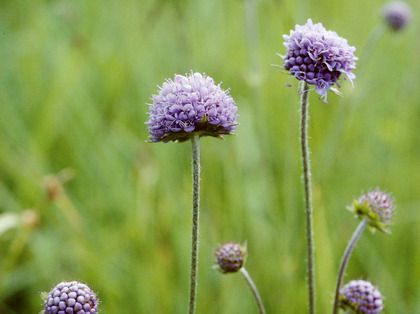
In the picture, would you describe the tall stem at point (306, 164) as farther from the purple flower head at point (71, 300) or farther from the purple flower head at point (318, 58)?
the purple flower head at point (71, 300)

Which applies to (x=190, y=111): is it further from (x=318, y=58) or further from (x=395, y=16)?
(x=395, y=16)

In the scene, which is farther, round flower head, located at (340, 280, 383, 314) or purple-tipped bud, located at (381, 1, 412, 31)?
purple-tipped bud, located at (381, 1, 412, 31)

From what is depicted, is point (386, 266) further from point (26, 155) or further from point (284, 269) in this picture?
point (26, 155)

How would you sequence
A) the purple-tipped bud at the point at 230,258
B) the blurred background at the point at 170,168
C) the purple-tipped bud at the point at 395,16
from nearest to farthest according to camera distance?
1. the purple-tipped bud at the point at 230,258
2. the blurred background at the point at 170,168
3. the purple-tipped bud at the point at 395,16

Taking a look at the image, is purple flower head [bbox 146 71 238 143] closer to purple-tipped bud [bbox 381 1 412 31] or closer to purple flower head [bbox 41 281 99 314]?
purple flower head [bbox 41 281 99 314]

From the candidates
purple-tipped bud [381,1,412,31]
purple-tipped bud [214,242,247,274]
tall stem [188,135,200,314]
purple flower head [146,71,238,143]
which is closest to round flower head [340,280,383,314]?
purple-tipped bud [214,242,247,274]

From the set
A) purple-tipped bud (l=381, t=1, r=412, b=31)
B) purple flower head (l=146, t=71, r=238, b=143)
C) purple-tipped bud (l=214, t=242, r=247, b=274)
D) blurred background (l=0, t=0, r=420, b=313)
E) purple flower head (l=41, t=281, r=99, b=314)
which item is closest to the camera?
purple flower head (l=41, t=281, r=99, b=314)

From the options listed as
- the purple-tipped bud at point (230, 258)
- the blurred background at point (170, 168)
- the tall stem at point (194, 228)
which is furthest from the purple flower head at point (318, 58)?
the blurred background at point (170, 168)

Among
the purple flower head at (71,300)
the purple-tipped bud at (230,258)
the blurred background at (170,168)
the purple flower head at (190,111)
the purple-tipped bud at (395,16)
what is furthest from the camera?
the purple-tipped bud at (395,16)
